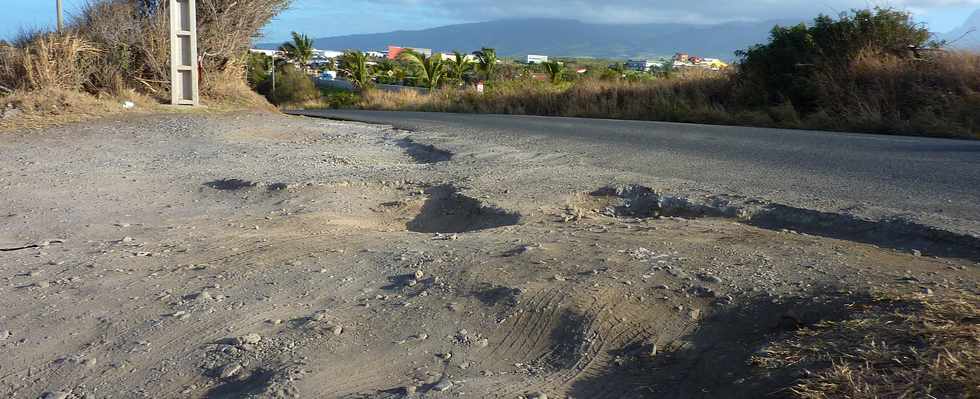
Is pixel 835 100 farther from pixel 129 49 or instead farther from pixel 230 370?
pixel 230 370

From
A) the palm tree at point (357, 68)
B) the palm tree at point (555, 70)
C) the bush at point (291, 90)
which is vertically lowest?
the bush at point (291, 90)

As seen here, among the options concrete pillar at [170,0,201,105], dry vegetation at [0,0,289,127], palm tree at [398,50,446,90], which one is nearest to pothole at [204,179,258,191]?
dry vegetation at [0,0,289,127]

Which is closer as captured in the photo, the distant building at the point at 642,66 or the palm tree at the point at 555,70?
the palm tree at the point at 555,70

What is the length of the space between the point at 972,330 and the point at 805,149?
29.4ft

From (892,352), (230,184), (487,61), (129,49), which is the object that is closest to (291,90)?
(487,61)

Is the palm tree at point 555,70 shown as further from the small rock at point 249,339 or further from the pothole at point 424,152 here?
the small rock at point 249,339

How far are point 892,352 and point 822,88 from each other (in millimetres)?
18516

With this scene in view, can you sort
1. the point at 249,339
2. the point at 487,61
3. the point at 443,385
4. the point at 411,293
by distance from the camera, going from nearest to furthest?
the point at 443,385 < the point at 249,339 < the point at 411,293 < the point at 487,61

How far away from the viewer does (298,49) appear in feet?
274

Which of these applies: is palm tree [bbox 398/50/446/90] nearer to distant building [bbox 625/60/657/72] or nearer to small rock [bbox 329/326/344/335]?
distant building [bbox 625/60/657/72]

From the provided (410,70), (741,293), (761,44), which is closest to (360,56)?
(410,70)

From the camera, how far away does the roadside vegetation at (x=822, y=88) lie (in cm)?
1720

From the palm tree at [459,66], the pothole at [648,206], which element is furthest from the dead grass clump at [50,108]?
the palm tree at [459,66]

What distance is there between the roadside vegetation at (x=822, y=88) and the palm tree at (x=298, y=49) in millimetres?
57471
